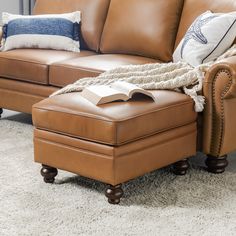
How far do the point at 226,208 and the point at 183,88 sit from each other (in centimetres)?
68

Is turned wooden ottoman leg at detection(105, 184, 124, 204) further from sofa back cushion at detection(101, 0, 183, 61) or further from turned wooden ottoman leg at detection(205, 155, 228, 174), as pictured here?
sofa back cushion at detection(101, 0, 183, 61)

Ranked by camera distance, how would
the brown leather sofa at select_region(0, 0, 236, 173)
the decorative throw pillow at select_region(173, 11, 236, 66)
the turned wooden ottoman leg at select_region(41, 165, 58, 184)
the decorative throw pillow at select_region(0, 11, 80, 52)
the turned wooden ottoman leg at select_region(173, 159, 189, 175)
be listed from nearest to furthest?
the turned wooden ottoman leg at select_region(41, 165, 58, 184) → the turned wooden ottoman leg at select_region(173, 159, 189, 175) → the decorative throw pillow at select_region(173, 11, 236, 66) → the brown leather sofa at select_region(0, 0, 236, 173) → the decorative throw pillow at select_region(0, 11, 80, 52)

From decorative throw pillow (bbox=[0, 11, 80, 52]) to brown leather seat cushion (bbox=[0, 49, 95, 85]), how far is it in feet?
0.26

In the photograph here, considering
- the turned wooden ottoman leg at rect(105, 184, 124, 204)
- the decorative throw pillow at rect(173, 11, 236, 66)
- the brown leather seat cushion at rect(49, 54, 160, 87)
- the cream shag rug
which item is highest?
the decorative throw pillow at rect(173, 11, 236, 66)

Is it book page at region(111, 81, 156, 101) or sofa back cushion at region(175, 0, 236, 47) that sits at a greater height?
sofa back cushion at region(175, 0, 236, 47)

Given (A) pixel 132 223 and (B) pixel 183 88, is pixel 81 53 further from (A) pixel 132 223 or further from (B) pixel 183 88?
(A) pixel 132 223

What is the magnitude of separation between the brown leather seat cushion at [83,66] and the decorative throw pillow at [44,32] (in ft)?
1.18

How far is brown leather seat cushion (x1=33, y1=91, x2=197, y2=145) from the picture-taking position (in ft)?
7.88

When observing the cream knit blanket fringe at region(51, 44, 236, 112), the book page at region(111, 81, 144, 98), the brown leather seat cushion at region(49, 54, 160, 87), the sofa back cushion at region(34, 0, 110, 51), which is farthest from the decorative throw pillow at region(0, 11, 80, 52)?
the book page at region(111, 81, 144, 98)

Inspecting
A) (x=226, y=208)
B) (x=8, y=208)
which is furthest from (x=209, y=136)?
(x=8, y=208)

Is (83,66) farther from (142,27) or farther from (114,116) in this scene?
(114,116)

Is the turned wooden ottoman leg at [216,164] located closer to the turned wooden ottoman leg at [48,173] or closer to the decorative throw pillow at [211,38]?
the decorative throw pillow at [211,38]

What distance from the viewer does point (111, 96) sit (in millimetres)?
2520

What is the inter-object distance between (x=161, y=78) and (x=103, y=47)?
1.05 meters
